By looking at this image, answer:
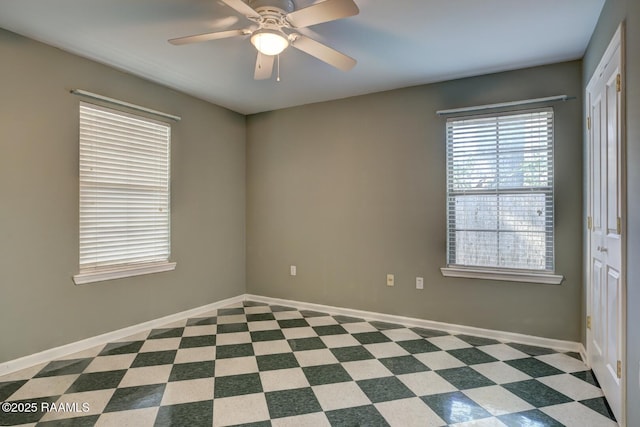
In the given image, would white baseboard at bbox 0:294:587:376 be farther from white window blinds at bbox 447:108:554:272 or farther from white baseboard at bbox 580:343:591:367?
white window blinds at bbox 447:108:554:272

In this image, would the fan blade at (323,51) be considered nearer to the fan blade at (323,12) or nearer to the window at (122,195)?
the fan blade at (323,12)

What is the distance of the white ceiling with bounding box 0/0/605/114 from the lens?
7.33 feet

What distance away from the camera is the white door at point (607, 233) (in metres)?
1.87

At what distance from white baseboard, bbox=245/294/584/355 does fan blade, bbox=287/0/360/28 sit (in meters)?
2.83

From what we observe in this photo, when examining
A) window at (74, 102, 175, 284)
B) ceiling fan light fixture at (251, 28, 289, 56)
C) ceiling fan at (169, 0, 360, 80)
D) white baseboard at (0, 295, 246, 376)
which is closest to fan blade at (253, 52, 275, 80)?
ceiling fan at (169, 0, 360, 80)

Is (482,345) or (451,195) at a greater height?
(451,195)

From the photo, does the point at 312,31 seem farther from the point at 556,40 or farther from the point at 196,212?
the point at 196,212

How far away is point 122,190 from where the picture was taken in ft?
10.6

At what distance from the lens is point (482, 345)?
119 inches

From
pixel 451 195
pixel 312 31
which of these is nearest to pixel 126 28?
pixel 312 31

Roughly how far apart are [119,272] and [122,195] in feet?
2.27

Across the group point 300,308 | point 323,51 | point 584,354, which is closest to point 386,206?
point 300,308

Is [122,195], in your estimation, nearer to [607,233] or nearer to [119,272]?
[119,272]

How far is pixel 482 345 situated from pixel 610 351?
1.07m
